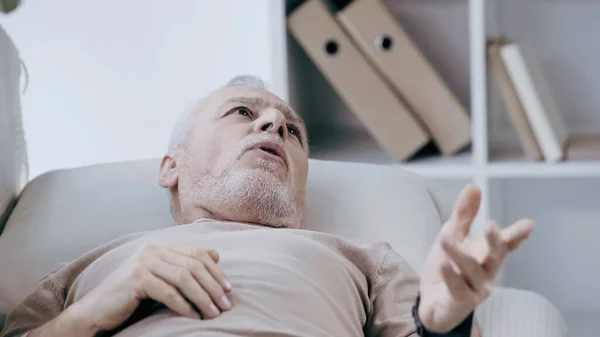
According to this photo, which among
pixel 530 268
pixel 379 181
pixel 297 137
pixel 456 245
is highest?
pixel 456 245

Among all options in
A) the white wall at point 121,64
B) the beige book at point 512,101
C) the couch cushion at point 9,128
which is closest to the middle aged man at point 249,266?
the couch cushion at point 9,128

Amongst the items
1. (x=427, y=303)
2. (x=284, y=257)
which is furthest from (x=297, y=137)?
(x=427, y=303)

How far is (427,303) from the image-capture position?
1061mm

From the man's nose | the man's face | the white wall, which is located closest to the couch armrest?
the man's face

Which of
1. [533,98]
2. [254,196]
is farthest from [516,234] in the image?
[533,98]

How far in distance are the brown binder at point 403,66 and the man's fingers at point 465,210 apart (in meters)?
1.23

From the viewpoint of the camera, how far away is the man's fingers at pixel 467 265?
0.94 metres

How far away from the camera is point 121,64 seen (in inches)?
98.3

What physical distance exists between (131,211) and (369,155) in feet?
2.65

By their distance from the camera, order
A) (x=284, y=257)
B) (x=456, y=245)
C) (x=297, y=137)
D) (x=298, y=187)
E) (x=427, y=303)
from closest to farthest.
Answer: (x=456, y=245), (x=427, y=303), (x=284, y=257), (x=298, y=187), (x=297, y=137)

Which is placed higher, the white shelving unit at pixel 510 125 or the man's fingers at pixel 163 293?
the man's fingers at pixel 163 293

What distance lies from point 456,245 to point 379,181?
2.72 feet

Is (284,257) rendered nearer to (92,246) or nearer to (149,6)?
(92,246)

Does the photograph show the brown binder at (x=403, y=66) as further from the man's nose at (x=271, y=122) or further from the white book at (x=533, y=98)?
the man's nose at (x=271, y=122)
